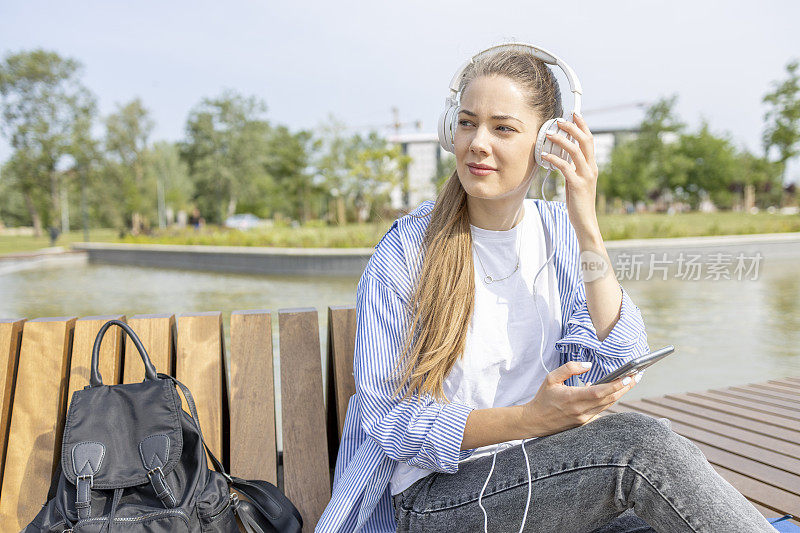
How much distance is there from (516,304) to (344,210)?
33.8 meters

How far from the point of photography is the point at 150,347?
6.68 feet

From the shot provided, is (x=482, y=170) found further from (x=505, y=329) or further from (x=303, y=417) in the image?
(x=303, y=417)

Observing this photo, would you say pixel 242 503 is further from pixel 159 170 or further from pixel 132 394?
pixel 159 170

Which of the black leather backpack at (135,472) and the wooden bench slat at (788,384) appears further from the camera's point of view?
the wooden bench slat at (788,384)

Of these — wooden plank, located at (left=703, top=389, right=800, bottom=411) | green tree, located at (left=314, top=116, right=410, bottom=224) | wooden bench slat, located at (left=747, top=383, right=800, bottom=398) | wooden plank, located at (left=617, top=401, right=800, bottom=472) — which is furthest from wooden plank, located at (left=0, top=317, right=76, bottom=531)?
green tree, located at (left=314, top=116, right=410, bottom=224)

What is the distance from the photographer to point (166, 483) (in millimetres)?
1530

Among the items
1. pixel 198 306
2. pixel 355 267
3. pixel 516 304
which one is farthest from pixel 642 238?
pixel 516 304

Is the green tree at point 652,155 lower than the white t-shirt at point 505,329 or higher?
higher

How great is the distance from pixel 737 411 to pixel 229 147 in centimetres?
4509

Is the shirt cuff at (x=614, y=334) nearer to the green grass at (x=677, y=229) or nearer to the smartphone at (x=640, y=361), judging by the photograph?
the smartphone at (x=640, y=361)

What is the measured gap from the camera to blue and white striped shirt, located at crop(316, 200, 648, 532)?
4.95ft

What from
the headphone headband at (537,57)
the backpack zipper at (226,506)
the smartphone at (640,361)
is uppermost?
the headphone headband at (537,57)

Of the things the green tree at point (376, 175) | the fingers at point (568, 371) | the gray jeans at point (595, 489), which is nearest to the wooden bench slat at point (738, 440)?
the gray jeans at point (595, 489)

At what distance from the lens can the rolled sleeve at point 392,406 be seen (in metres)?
1.48
